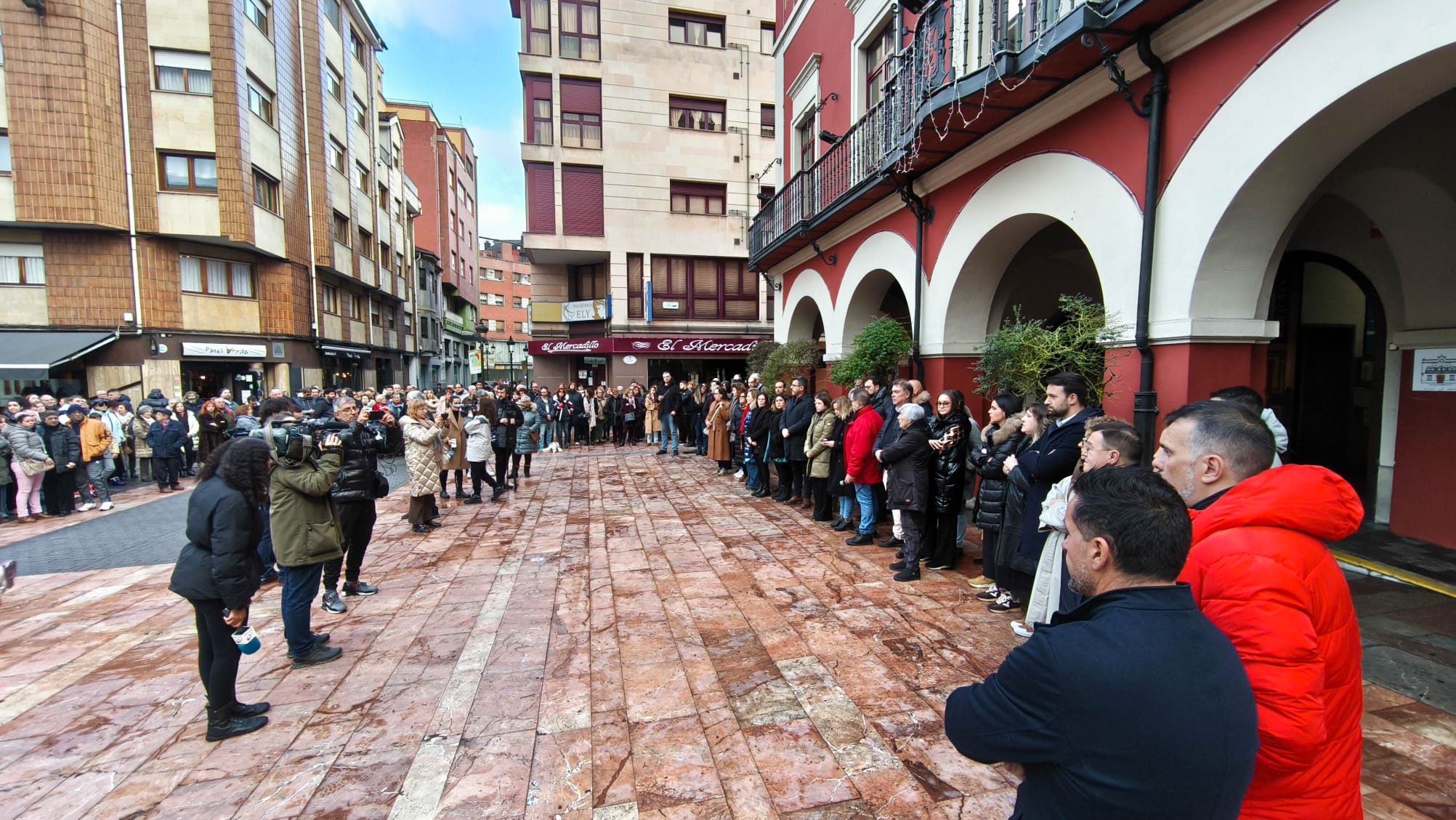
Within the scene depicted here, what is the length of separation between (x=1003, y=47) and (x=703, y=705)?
616 cm

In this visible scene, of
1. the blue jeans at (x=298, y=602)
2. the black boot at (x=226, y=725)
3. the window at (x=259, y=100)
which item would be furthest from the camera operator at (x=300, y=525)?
the window at (x=259, y=100)

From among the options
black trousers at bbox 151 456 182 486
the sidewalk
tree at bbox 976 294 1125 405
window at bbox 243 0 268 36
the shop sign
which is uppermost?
window at bbox 243 0 268 36

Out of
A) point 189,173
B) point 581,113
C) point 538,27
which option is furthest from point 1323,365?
point 189,173

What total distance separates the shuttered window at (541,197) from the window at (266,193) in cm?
774

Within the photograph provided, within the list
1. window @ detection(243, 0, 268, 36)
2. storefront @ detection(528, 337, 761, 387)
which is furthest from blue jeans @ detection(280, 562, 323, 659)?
window @ detection(243, 0, 268, 36)

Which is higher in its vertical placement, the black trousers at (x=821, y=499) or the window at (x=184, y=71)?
the window at (x=184, y=71)

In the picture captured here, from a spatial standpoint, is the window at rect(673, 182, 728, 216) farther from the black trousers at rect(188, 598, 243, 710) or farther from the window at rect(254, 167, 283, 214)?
the black trousers at rect(188, 598, 243, 710)

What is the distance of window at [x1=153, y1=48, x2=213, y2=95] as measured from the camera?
1700 cm

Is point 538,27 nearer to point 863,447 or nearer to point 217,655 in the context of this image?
point 863,447

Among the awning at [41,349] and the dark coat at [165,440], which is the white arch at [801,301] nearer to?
the dark coat at [165,440]

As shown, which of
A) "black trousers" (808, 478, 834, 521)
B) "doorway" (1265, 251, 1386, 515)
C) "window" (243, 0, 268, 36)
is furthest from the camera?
"window" (243, 0, 268, 36)

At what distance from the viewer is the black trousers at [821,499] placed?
8156 millimetres

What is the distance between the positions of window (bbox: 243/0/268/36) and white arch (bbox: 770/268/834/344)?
1861 cm

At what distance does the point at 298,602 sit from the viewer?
14.0ft
